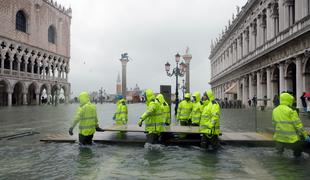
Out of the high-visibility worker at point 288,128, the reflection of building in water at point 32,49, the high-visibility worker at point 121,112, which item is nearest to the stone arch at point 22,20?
the reflection of building in water at point 32,49

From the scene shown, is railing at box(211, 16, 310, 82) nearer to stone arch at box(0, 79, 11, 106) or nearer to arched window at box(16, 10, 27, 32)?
stone arch at box(0, 79, 11, 106)

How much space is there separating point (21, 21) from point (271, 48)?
39.0 meters

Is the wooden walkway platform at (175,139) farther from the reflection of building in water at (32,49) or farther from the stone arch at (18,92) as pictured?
the stone arch at (18,92)

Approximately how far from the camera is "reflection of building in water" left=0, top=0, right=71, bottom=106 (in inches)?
1743

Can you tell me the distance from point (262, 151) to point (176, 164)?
2659 millimetres

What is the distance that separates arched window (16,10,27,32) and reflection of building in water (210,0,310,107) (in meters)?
32.7

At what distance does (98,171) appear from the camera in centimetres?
565

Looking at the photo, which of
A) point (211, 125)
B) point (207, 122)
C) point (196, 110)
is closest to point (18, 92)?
point (196, 110)

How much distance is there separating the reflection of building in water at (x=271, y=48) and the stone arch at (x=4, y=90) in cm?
3125

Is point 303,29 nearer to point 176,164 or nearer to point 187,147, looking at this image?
point 187,147

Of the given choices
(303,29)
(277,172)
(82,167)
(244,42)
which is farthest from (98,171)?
(244,42)

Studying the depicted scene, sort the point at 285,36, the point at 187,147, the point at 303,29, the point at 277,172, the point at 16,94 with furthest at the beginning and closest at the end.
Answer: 1. the point at 16,94
2. the point at 285,36
3. the point at 303,29
4. the point at 187,147
5. the point at 277,172

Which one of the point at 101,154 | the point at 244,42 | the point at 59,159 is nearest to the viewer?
the point at 59,159

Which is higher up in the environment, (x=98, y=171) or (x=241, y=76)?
(x=241, y=76)
